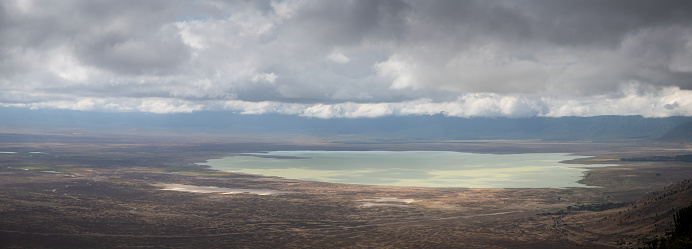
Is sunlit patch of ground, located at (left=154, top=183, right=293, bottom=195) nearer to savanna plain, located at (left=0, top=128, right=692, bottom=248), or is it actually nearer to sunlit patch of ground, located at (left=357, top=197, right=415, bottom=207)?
savanna plain, located at (left=0, top=128, right=692, bottom=248)

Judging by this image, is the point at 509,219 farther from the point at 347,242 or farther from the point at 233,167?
the point at 233,167

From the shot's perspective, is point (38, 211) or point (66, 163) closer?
point (38, 211)

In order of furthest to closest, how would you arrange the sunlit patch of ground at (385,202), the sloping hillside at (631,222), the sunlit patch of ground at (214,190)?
the sunlit patch of ground at (214,190) < the sunlit patch of ground at (385,202) < the sloping hillside at (631,222)

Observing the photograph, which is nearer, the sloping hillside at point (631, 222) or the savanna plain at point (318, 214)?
the sloping hillside at point (631, 222)

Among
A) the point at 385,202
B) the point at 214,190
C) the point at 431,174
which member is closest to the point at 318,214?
the point at 385,202

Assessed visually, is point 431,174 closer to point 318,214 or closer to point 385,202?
point 385,202

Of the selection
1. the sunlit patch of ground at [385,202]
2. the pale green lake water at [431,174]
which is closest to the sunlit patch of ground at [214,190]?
the sunlit patch of ground at [385,202]

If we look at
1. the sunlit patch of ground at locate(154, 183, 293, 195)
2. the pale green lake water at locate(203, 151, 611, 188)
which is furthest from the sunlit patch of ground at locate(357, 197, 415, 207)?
the pale green lake water at locate(203, 151, 611, 188)

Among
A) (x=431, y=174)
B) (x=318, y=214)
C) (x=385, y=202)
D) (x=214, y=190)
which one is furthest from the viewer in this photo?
(x=431, y=174)

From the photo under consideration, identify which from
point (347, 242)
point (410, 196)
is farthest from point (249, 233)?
point (410, 196)

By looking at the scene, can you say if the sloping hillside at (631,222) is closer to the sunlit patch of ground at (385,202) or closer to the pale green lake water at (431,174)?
the sunlit patch of ground at (385,202)

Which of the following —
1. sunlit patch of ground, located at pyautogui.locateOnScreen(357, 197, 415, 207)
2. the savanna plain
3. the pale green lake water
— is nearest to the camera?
the savanna plain
